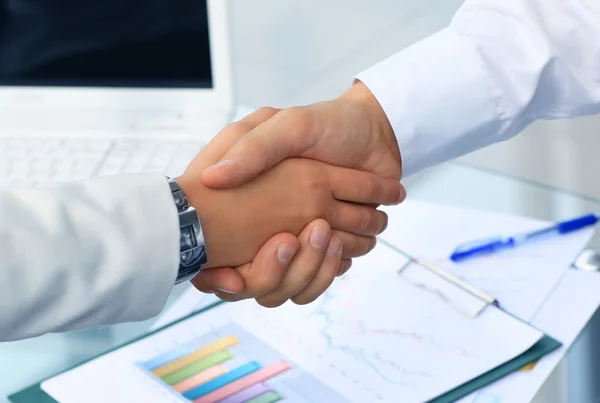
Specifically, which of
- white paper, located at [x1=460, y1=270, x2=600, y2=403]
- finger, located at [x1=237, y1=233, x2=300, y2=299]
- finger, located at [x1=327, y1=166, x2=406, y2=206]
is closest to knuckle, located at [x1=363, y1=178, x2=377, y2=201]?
finger, located at [x1=327, y1=166, x2=406, y2=206]

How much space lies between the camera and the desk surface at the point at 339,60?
108 centimetres

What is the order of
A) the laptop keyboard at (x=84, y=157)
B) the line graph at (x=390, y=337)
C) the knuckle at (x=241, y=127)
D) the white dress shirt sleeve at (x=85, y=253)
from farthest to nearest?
the laptop keyboard at (x=84, y=157) → the knuckle at (x=241, y=127) → the line graph at (x=390, y=337) → the white dress shirt sleeve at (x=85, y=253)

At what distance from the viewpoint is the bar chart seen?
2.47 feet

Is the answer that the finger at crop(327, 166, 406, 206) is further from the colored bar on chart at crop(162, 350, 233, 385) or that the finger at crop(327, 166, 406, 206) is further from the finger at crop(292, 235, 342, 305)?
the colored bar on chart at crop(162, 350, 233, 385)

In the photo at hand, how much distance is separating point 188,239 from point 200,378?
131mm

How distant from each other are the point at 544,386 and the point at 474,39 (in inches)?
14.5

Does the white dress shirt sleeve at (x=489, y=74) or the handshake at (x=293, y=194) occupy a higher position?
the white dress shirt sleeve at (x=489, y=74)

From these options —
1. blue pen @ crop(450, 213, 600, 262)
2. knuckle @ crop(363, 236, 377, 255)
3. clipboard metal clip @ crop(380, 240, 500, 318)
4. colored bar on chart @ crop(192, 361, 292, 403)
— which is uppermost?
knuckle @ crop(363, 236, 377, 255)

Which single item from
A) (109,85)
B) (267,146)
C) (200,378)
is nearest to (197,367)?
(200,378)

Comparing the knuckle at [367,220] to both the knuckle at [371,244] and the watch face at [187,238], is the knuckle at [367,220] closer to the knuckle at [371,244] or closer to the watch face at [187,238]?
the knuckle at [371,244]

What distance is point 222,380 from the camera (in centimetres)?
77

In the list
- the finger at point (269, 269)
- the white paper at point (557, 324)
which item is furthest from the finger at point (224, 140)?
the white paper at point (557, 324)

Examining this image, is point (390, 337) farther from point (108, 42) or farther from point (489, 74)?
point (108, 42)

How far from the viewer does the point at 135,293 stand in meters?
0.72
